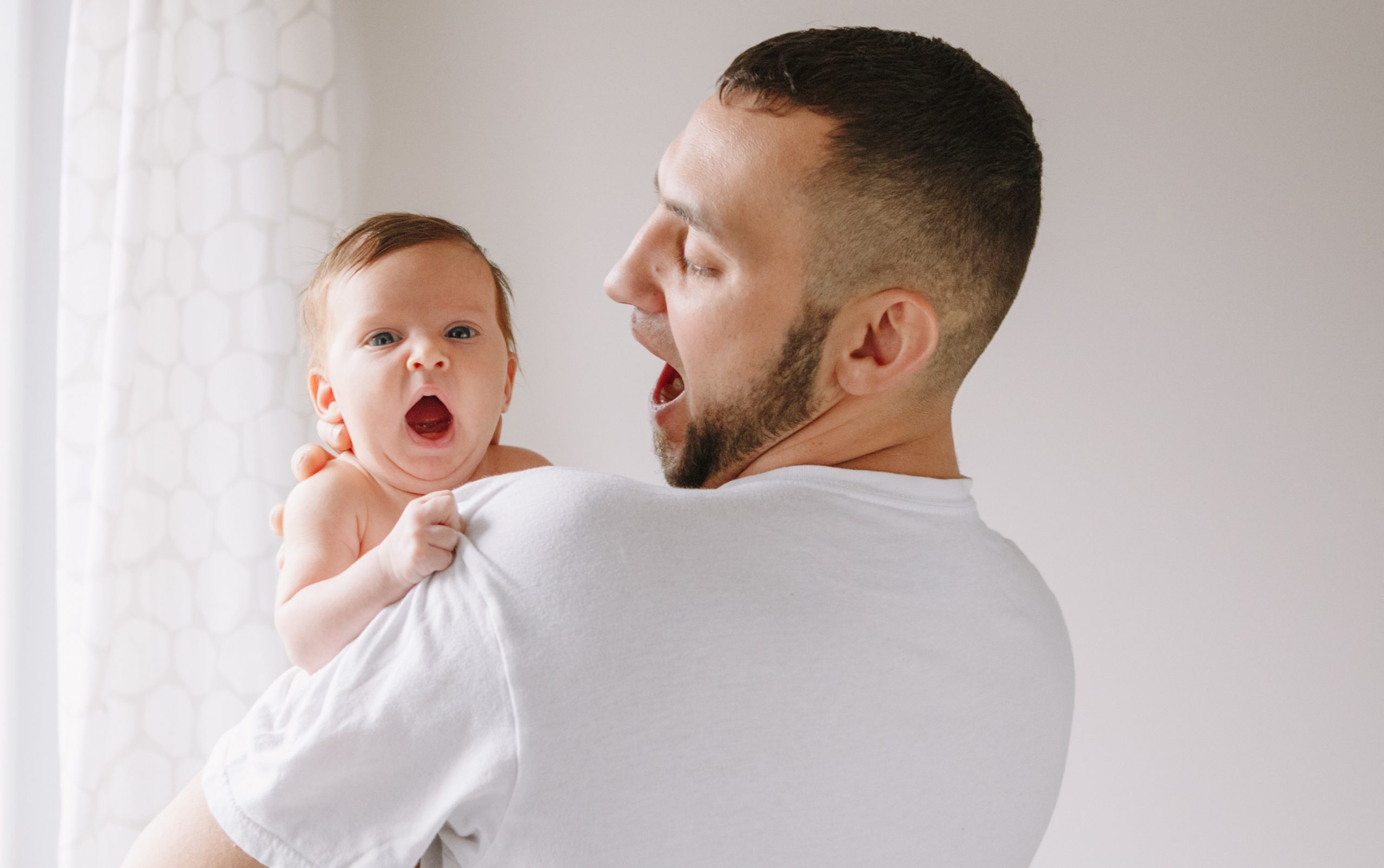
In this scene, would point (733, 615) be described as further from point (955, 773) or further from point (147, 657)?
point (147, 657)

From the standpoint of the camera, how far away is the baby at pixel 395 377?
1.09 meters

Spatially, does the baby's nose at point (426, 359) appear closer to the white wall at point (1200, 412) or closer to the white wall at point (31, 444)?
the white wall at point (31, 444)

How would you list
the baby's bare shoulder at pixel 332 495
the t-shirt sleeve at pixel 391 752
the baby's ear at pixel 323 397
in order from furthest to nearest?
the baby's ear at pixel 323 397 → the baby's bare shoulder at pixel 332 495 → the t-shirt sleeve at pixel 391 752

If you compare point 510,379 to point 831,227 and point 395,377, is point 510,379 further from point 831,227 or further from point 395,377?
point 831,227

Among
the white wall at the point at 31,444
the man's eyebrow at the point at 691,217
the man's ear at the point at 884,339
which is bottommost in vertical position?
the white wall at the point at 31,444

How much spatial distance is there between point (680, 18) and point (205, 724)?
5.64 feet

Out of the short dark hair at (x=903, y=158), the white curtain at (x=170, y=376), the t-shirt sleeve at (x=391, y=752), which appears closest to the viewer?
the t-shirt sleeve at (x=391, y=752)

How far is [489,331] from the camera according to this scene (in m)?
1.19

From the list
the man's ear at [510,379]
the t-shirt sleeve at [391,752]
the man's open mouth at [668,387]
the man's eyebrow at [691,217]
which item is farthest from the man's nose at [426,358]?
the t-shirt sleeve at [391,752]

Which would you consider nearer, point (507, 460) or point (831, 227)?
point (831, 227)

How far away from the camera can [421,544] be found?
0.68m

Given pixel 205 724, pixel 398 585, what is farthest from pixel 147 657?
pixel 398 585

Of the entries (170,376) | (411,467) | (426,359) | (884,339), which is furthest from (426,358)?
(170,376)

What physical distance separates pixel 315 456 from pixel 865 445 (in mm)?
615
